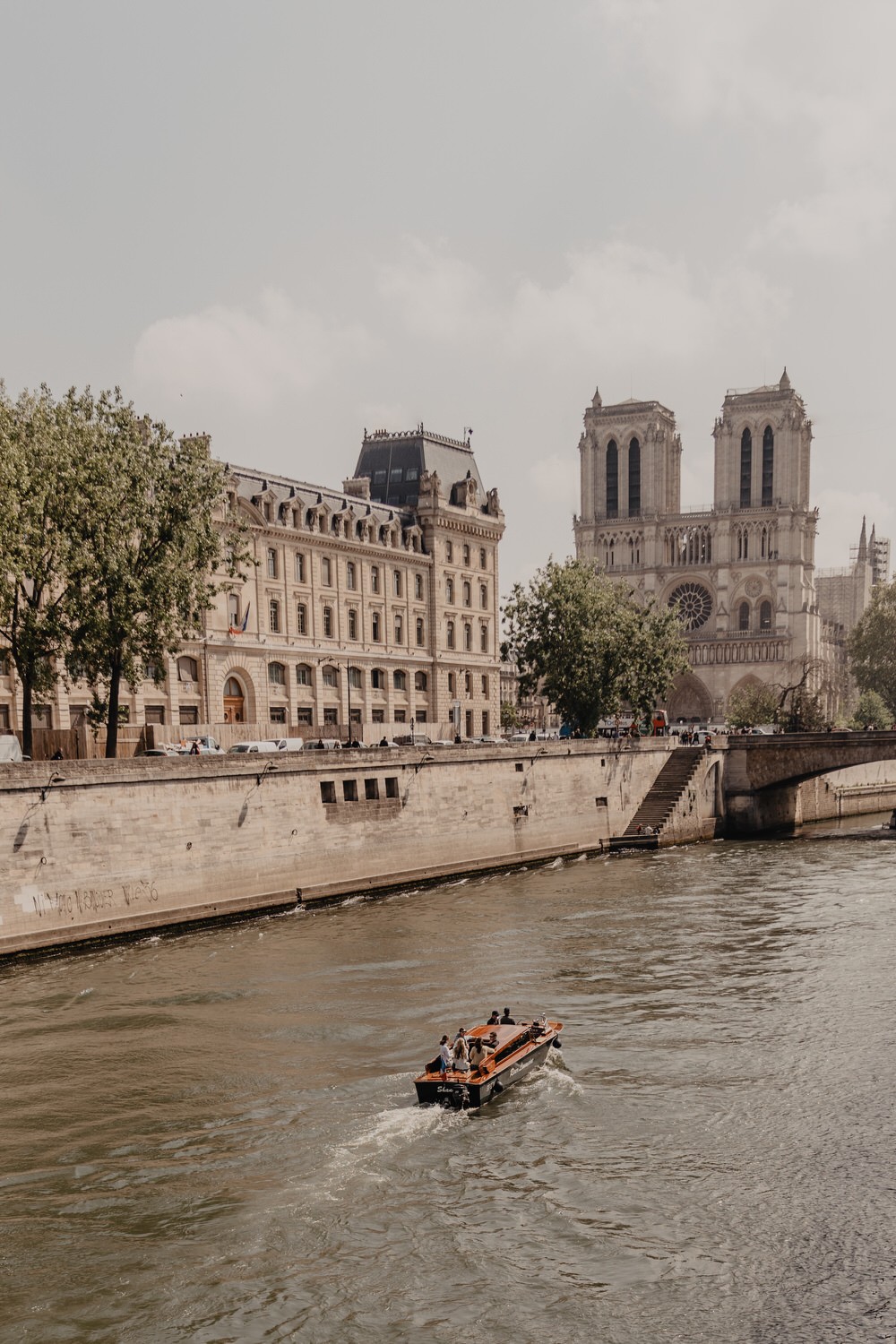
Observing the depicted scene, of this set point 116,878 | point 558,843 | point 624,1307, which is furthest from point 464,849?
point 624,1307

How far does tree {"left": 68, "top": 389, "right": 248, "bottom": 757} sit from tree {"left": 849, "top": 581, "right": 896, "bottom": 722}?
98.5 m

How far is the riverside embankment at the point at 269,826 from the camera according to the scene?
1549 inches

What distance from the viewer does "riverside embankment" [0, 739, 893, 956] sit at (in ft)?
129

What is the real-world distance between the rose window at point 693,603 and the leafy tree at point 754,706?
1568 centimetres

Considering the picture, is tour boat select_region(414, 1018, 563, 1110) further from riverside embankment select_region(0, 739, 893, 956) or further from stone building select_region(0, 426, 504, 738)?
stone building select_region(0, 426, 504, 738)

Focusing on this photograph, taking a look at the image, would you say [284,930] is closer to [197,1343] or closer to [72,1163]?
[72,1163]

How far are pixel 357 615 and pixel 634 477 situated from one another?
305 ft

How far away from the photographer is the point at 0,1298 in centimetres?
1809

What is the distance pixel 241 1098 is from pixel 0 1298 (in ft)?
25.5

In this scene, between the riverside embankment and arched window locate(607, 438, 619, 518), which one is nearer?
the riverside embankment

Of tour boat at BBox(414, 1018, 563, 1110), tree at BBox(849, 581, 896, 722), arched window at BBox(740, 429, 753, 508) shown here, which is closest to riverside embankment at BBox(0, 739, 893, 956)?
tour boat at BBox(414, 1018, 563, 1110)

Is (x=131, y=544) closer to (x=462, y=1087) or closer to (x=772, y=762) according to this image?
(x=462, y=1087)

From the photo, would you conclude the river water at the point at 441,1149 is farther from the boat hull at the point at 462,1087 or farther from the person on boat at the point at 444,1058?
the person on boat at the point at 444,1058

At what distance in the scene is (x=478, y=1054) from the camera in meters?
25.8
